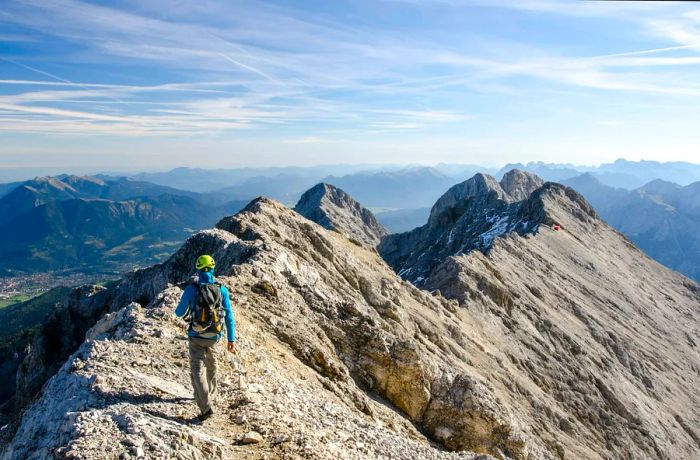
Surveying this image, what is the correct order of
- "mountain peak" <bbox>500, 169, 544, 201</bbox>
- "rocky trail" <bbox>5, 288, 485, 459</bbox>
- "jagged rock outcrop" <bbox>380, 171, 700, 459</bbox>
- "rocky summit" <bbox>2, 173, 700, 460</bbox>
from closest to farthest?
"rocky trail" <bbox>5, 288, 485, 459</bbox>
"rocky summit" <bbox>2, 173, 700, 460</bbox>
"jagged rock outcrop" <bbox>380, 171, 700, 459</bbox>
"mountain peak" <bbox>500, 169, 544, 201</bbox>

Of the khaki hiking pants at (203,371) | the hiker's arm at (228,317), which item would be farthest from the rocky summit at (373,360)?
the hiker's arm at (228,317)

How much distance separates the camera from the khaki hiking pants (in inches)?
492

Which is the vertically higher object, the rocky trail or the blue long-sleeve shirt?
the blue long-sleeve shirt

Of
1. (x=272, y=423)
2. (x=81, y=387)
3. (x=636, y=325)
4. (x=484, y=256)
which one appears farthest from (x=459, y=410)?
(x=636, y=325)

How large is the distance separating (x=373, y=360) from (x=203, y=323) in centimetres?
1245

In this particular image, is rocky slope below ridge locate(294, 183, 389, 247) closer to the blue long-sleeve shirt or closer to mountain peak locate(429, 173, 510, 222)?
mountain peak locate(429, 173, 510, 222)

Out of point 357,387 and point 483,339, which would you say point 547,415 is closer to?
point 483,339

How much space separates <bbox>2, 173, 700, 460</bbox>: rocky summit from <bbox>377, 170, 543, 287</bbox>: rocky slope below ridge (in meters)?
4.94

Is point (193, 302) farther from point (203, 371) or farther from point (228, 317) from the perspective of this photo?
point (203, 371)

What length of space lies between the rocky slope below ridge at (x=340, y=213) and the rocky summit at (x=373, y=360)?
6520cm

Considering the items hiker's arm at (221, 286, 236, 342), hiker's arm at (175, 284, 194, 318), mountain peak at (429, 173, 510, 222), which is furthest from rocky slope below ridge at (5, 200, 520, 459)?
mountain peak at (429, 173, 510, 222)

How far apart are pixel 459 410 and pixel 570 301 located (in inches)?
1946

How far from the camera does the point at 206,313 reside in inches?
507

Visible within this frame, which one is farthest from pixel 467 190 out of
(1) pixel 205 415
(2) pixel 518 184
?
(1) pixel 205 415
